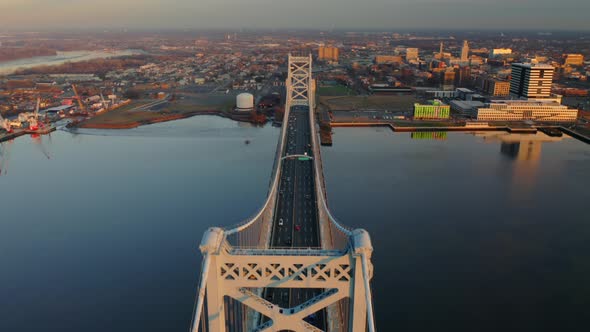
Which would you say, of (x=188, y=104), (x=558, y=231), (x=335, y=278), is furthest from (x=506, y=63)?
(x=335, y=278)

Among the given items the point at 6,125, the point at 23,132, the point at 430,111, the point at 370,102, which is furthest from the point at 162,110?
the point at 430,111

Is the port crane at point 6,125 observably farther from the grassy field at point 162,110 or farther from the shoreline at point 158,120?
the grassy field at point 162,110

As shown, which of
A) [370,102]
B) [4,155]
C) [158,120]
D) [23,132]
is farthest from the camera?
[370,102]

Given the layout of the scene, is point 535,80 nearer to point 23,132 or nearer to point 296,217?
point 296,217

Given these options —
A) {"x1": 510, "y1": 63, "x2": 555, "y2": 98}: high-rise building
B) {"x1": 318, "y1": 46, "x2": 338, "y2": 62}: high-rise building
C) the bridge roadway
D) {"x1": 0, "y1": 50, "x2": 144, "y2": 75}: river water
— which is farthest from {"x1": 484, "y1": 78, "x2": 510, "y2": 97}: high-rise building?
{"x1": 0, "y1": 50, "x2": 144, "y2": 75}: river water

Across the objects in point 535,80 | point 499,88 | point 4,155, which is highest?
point 535,80

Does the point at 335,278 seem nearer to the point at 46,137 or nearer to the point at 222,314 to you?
the point at 222,314
